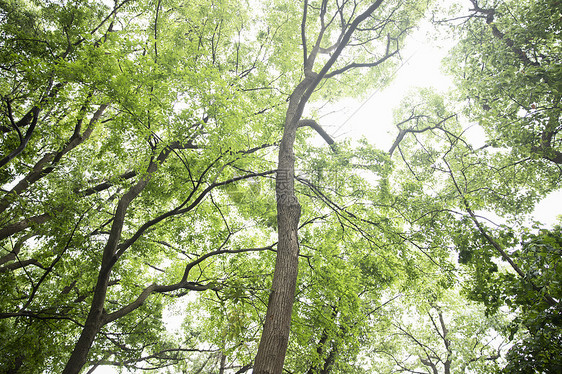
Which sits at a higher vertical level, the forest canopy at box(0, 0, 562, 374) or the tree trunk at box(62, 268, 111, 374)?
the forest canopy at box(0, 0, 562, 374)

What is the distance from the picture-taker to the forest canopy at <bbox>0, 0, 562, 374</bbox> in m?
4.38

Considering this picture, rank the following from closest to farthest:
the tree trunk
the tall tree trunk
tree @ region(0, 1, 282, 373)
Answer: the tall tree trunk, the tree trunk, tree @ region(0, 1, 282, 373)

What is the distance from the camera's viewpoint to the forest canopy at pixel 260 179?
Result: 4.38 meters

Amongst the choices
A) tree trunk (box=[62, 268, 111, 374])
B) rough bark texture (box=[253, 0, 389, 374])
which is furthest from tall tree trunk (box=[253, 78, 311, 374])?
tree trunk (box=[62, 268, 111, 374])

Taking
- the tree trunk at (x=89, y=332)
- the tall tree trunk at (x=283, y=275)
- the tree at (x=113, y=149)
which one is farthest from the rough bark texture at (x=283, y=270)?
the tree trunk at (x=89, y=332)

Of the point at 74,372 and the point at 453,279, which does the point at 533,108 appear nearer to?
the point at 453,279

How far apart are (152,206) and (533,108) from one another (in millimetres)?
9273

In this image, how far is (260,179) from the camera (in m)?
7.75

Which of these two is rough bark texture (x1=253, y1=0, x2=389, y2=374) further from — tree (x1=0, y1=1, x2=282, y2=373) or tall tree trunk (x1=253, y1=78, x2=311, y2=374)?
tree (x1=0, y1=1, x2=282, y2=373)

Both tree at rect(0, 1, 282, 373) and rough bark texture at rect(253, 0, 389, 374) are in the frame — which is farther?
tree at rect(0, 1, 282, 373)

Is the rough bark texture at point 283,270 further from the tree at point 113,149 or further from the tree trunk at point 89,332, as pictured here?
the tree trunk at point 89,332

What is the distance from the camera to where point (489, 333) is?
11.0 metres

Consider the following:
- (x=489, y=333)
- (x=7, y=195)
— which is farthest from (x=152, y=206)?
(x=489, y=333)

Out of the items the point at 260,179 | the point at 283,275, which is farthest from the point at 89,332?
the point at 260,179
